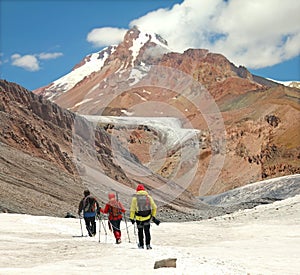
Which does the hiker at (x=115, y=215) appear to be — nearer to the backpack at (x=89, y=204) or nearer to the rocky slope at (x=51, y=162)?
the backpack at (x=89, y=204)

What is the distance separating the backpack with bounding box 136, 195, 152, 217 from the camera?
43.8 ft

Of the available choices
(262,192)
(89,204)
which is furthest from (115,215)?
(262,192)

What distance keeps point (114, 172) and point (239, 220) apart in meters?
33.6

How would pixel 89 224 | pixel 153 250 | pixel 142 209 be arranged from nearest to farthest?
pixel 153 250
pixel 142 209
pixel 89 224

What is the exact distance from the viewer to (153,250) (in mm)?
13203

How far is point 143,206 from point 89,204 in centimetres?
313

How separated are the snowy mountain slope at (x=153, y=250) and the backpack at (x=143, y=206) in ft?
3.06

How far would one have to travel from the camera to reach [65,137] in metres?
56.5

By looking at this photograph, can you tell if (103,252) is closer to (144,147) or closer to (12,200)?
(12,200)

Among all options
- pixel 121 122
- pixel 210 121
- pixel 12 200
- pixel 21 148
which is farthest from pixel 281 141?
pixel 12 200

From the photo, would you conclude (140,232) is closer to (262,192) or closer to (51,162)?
(51,162)

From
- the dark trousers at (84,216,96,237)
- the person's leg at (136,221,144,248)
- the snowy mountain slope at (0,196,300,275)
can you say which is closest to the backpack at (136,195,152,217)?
the person's leg at (136,221,144,248)

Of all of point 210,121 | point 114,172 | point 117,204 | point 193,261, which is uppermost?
point 210,121

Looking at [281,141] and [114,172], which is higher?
[281,141]
